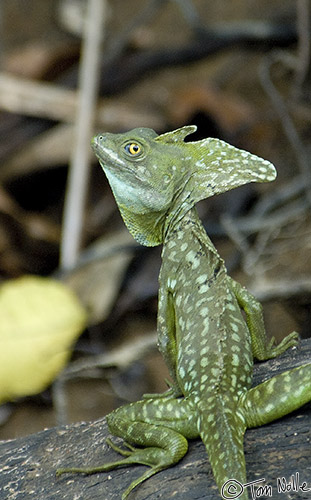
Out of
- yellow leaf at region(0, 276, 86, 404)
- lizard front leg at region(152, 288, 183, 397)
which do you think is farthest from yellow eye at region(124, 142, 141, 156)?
yellow leaf at region(0, 276, 86, 404)

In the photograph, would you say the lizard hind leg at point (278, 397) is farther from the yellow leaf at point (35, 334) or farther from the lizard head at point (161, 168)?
the yellow leaf at point (35, 334)

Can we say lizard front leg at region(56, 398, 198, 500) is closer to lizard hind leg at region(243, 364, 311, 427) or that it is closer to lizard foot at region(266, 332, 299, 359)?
lizard hind leg at region(243, 364, 311, 427)

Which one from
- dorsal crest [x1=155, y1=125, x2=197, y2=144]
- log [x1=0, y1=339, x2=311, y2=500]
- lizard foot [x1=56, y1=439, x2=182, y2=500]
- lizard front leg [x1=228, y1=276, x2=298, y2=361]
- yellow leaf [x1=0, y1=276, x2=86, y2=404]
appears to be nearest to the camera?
log [x1=0, y1=339, x2=311, y2=500]

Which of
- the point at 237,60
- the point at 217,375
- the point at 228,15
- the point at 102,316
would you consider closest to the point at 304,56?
the point at 237,60

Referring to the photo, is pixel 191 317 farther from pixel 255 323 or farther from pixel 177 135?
pixel 177 135

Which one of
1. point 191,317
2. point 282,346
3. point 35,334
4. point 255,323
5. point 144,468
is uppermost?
point 35,334

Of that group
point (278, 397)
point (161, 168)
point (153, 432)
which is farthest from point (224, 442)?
point (161, 168)

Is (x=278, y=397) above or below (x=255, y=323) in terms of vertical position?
below

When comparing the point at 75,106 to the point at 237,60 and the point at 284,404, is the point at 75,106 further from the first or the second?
the point at 284,404
